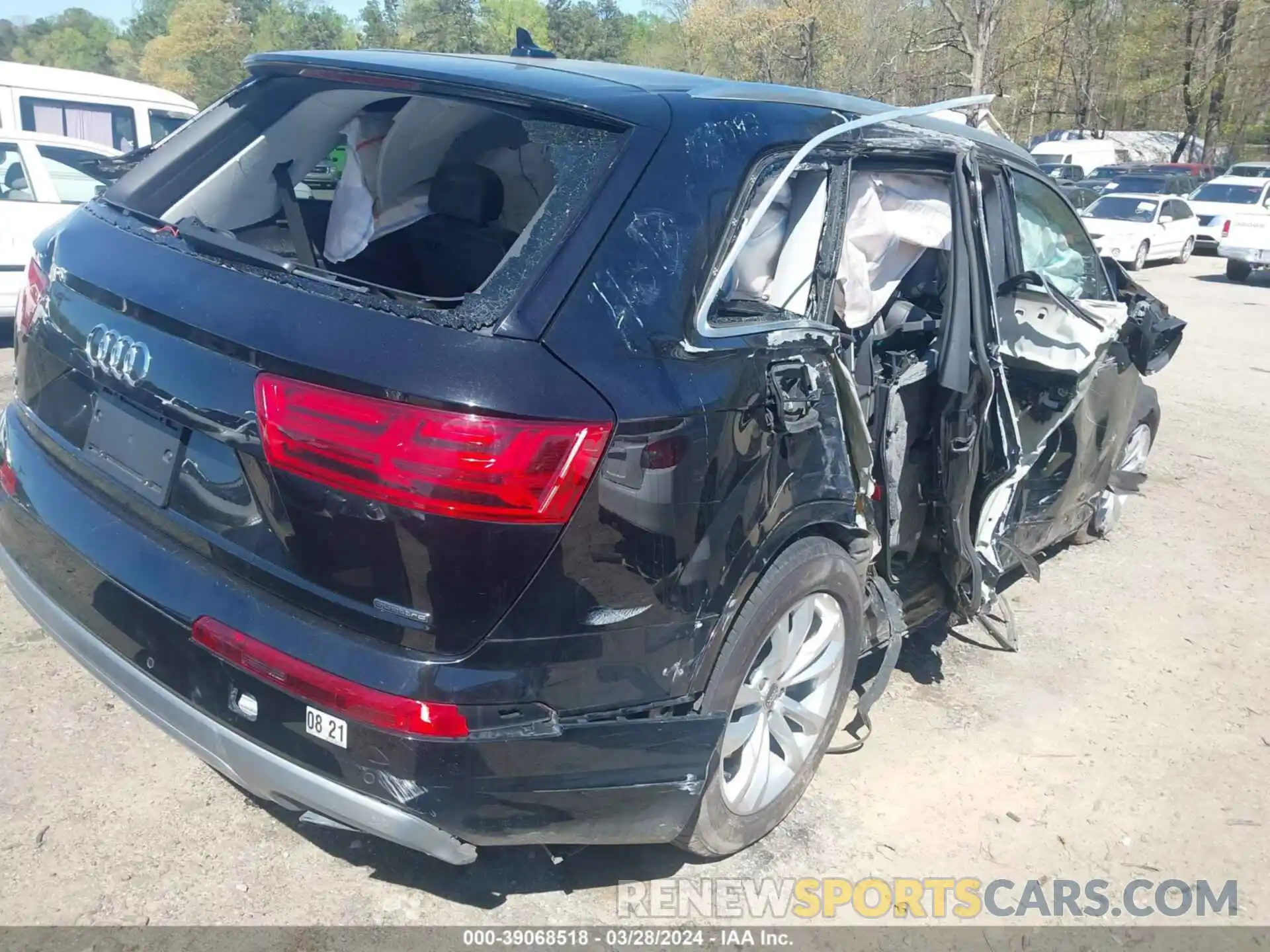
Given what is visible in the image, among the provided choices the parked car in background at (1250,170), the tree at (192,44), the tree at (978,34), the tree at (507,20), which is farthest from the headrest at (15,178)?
the tree at (192,44)

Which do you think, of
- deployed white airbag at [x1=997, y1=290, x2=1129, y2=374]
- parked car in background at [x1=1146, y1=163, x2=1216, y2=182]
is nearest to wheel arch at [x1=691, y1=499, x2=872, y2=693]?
deployed white airbag at [x1=997, y1=290, x2=1129, y2=374]

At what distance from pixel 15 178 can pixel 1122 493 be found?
805 cm

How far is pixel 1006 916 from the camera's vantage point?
111 inches

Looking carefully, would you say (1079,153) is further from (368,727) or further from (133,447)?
(368,727)

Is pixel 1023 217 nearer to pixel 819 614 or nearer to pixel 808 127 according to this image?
pixel 808 127

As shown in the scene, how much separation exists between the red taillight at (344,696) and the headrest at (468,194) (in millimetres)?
1523

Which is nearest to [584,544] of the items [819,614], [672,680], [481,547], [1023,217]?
[481,547]

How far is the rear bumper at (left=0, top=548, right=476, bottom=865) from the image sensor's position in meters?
2.12

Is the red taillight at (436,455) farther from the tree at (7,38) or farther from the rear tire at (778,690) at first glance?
the tree at (7,38)

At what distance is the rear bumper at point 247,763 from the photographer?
6.97 ft

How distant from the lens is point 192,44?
7050 centimetres

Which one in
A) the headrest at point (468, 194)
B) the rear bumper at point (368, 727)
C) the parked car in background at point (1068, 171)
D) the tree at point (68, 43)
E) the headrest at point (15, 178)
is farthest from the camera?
the tree at point (68, 43)

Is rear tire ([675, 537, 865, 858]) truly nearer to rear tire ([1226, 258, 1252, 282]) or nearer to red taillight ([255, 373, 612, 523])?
red taillight ([255, 373, 612, 523])

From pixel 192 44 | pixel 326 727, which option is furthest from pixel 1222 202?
pixel 192 44
